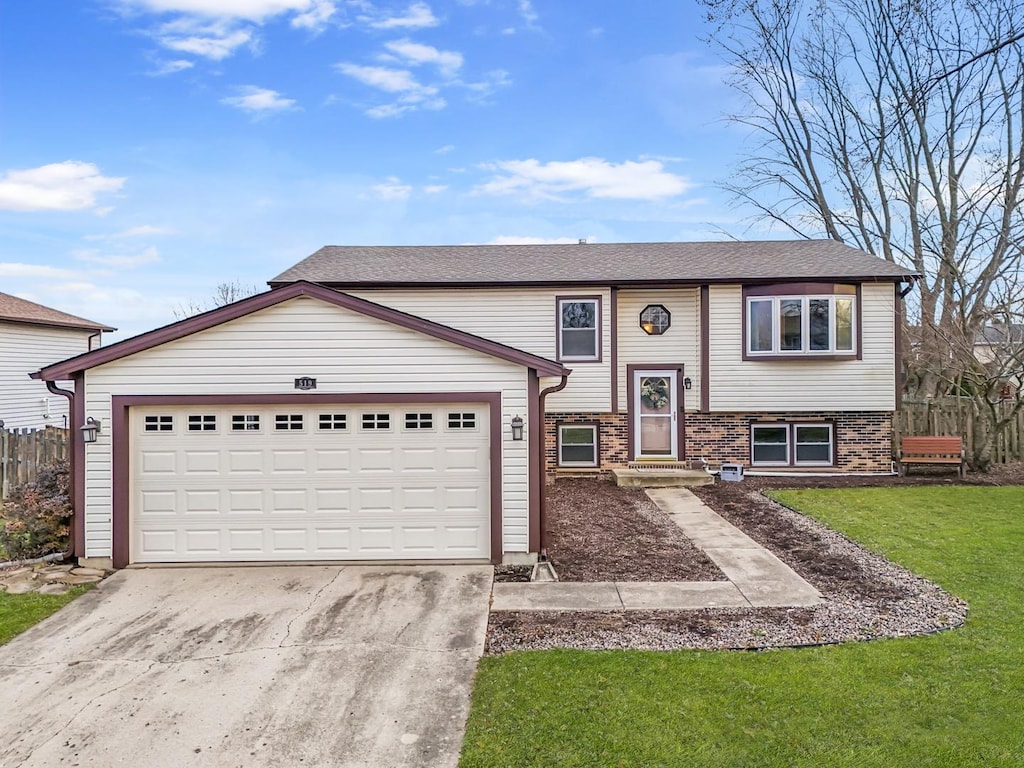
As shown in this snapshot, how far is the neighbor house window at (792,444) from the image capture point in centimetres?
1416

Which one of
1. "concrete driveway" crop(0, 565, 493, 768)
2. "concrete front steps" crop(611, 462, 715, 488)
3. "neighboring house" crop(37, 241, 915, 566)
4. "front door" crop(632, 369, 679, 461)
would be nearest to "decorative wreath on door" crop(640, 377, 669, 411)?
"front door" crop(632, 369, 679, 461)

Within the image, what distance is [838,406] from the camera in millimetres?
Result: 13711

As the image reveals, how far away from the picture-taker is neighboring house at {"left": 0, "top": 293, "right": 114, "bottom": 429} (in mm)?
17359

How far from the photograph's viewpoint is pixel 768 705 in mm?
4152

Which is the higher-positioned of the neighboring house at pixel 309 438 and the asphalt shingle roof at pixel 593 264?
the asphalt shingle roof at pixel 593 264

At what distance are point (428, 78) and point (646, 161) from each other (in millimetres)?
8405

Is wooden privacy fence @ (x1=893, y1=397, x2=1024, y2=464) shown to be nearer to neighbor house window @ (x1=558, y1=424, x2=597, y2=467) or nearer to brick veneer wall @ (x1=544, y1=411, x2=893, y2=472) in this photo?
brick veneer wall @ (x1=544, y1=411, x2=893, y2=472)

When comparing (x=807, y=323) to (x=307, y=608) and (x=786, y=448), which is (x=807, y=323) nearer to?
(x=786, y=448)

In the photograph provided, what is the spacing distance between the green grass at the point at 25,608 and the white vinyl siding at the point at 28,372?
12929mm

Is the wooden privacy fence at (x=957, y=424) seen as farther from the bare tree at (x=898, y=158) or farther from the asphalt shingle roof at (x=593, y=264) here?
the asphalt shingle roof at (x=593, y=264)

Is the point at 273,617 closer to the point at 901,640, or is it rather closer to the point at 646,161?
the point at 901,640

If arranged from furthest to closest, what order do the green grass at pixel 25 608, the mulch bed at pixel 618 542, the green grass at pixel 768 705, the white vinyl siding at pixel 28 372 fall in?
1. the white vinyl siding at pixel 28 372
2. the mulch bed at pixel 618 542
3. the green grass at pixel 25 608
4. the green grass at pixel 768 705

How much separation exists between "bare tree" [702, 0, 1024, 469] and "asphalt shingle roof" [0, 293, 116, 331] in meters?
21.5

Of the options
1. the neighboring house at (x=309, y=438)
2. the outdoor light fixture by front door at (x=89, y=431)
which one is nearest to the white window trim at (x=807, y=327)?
the neighboring house at (x=309, y=438)
